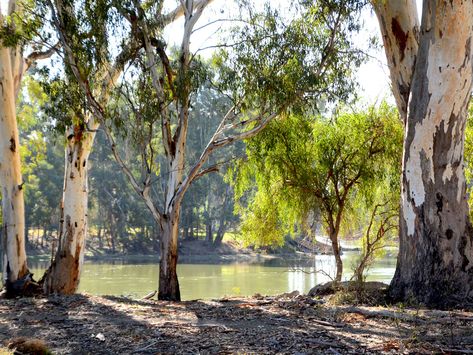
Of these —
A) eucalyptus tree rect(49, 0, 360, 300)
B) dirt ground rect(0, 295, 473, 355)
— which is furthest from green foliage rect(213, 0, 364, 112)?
dirt ground rect(0, 295, 473, 355)

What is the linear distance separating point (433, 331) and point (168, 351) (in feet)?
5.54

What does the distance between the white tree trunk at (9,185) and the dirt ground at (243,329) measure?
1.84m

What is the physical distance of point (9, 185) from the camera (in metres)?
7.86

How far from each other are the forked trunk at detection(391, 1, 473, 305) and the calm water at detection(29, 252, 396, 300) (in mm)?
7056

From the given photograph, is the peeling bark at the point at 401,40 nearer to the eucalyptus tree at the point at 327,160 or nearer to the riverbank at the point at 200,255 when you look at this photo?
the eucalyptus tree at the point at 327,160

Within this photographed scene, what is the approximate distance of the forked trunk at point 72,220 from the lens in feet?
25.9

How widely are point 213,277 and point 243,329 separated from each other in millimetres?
16585

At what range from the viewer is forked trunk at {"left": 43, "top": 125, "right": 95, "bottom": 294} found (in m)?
7.90

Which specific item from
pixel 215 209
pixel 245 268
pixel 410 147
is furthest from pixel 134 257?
pixel 410 147

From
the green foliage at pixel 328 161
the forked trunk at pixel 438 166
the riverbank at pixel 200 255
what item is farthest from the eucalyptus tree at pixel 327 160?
the riverbank at pixel 200 255

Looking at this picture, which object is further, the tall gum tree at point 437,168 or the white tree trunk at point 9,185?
the white tree trunk at point 9,185

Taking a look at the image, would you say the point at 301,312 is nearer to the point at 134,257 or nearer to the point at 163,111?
the point at 163,111

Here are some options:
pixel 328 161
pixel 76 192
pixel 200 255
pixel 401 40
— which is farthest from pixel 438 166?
pixel 200 255

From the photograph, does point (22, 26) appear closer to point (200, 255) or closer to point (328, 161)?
point (328, 161)
